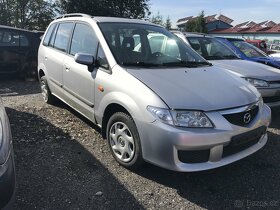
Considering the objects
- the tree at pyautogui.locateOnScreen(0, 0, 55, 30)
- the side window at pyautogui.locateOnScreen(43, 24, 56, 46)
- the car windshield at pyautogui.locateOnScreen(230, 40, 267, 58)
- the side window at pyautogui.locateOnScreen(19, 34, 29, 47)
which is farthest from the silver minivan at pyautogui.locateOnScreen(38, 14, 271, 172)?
the tree at pyautogui.locateOnScreen(0, 0, 55, 30)

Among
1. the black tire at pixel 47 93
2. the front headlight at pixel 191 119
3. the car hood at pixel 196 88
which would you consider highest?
the car hood at pixel 196 88

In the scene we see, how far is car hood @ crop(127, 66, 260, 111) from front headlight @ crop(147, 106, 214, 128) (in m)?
0.06

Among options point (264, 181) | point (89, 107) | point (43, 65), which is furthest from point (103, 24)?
point (264, 181)

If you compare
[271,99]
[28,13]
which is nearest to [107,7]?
[28,13]

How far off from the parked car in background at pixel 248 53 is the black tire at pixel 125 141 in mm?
5188

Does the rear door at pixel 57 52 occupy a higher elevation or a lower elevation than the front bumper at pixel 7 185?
higher

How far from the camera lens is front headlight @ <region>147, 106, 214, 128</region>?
336 centimetres

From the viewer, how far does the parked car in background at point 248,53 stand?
8337 mm

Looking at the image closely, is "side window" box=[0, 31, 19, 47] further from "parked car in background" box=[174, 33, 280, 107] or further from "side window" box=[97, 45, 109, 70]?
"side window" box=[97, 45, 109, 70]

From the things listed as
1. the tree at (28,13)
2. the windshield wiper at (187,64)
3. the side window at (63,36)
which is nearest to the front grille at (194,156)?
the windshield wiper at (187,64)

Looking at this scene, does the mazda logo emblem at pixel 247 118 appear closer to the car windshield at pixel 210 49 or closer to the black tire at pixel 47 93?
the car windshield at pixel 210 49

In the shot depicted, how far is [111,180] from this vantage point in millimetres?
3762

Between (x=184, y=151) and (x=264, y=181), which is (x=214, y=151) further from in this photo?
(x=264, y=181)

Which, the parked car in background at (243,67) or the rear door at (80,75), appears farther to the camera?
the parked car in background at (243,67)
